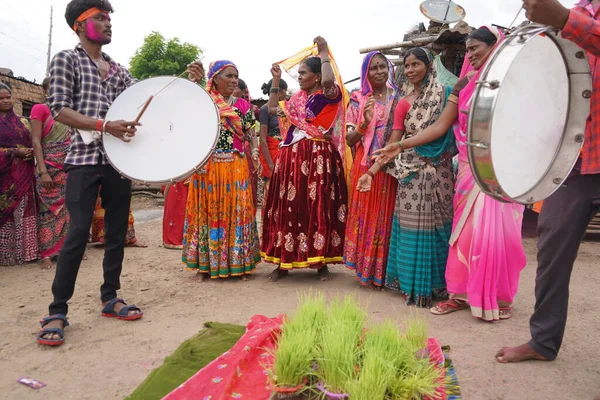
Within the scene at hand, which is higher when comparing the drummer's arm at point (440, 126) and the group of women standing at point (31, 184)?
the drummer's arm at point (440, 126)

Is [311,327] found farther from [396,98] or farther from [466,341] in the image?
[396,98]

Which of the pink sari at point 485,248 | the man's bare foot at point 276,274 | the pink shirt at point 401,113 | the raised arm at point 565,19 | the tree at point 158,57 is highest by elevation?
the tree at point 158,57

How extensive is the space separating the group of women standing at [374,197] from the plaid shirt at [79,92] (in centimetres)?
124

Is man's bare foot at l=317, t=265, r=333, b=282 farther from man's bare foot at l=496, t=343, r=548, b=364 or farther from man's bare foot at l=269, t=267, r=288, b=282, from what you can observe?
man's bare foot at l=496, t=343, r=548, b=364

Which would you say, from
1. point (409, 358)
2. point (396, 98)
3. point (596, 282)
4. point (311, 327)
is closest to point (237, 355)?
point (311, 327)

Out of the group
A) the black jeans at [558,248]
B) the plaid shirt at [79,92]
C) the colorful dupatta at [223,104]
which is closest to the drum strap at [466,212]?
the black jeans at [558,248]

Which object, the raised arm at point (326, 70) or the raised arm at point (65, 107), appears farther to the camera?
the raised arm at point (326, 70)

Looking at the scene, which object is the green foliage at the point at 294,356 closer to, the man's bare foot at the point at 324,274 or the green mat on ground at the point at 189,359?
the green mat on ground at the point at 189,359

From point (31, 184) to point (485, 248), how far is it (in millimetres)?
4845

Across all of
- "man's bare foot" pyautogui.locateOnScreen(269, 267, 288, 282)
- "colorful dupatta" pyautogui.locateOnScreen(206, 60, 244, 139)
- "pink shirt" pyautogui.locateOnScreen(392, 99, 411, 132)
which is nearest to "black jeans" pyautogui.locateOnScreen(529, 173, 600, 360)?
"pink shirt" pyautogui.locateOnScreen(392, 99, 411, 132)

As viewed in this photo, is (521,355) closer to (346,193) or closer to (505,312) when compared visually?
(505,312)

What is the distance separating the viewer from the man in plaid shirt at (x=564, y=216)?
177 centimetres

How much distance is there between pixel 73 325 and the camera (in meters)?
3.14

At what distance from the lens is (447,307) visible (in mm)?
3324
